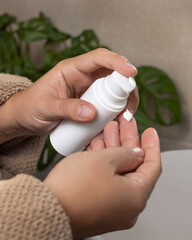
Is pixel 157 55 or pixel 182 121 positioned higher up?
pixel 157 55

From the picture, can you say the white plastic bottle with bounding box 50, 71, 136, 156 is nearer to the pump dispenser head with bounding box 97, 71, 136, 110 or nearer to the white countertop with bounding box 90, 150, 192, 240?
the pump dispenser head with bounding box 97, 71, 136, 110

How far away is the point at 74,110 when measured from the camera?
1.37ft

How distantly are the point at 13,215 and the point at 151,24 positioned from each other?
702 millimetres

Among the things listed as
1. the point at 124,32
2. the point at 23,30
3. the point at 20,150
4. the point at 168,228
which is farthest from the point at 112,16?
the point at 168,228

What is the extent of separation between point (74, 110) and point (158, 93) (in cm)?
52

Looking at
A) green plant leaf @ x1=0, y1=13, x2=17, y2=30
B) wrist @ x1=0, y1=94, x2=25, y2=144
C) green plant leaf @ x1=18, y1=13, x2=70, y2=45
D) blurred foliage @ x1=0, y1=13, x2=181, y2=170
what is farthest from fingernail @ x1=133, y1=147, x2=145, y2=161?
green plant leaf @ x1=0, y1=13, x2=17, y2=30

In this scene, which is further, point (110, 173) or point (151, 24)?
point (151, 24)

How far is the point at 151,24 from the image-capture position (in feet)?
2.88

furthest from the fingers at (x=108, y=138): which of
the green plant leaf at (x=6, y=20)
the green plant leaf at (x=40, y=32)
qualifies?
the green plant leaf at (x=6, y=20)

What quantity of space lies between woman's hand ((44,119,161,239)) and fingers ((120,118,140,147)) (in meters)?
0.06

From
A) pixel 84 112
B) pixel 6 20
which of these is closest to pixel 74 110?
pixel 84 112

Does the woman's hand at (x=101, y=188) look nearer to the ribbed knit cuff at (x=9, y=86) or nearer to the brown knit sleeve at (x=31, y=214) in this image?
the brown knit sleeve at (x=31, y=214)

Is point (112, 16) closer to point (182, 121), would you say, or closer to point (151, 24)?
point (151, 24)

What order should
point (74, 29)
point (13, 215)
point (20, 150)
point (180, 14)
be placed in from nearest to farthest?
point (13, 215)
point (20, 150)
point (180, 14)
point (74, 29)
